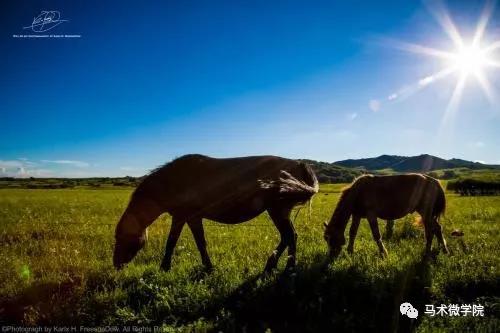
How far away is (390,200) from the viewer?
31.1 feet

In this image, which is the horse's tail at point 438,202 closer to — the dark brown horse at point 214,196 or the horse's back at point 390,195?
the horse's back at point 390,195

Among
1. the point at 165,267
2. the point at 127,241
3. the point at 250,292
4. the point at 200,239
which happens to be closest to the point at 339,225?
the point at 200,239

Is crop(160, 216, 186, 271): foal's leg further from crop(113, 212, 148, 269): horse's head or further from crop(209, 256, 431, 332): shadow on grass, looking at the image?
crop(209, 256, 431, 332): shadow on grass

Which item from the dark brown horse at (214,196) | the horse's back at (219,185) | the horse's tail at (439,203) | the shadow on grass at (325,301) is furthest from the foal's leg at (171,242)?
the horse's tail at (439,203)

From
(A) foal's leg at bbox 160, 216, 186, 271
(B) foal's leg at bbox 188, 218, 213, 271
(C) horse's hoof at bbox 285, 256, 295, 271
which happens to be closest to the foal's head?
(C) horse's hoof at bbox 285, 256, 295, 271

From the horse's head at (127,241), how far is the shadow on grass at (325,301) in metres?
2.95

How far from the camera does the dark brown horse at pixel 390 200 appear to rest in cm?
928

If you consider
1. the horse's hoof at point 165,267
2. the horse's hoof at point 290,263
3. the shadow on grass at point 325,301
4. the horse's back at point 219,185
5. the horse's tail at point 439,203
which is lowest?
the shadow on grass at point 325,301

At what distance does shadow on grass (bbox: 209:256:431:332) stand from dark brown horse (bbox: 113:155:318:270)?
2.96 feet

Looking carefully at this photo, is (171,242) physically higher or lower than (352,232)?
higher

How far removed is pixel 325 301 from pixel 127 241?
15.0 ft

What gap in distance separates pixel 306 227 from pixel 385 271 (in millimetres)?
7619

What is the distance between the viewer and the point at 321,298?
5.47 m

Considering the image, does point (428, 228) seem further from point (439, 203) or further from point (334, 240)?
point (334, 240)
